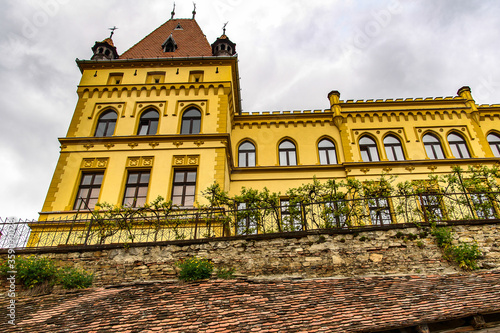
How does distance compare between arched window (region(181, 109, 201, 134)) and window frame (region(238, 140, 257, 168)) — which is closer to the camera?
arched window (region(181, 109, 201, 134))

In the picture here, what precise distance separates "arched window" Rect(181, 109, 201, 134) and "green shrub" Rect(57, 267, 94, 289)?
9124mm

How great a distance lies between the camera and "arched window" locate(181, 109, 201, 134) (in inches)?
704

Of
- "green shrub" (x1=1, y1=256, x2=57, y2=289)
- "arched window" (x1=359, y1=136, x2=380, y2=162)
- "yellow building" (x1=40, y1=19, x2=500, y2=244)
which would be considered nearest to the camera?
"green shrub" (x1=1, y1=256, x2=57, y2=289)

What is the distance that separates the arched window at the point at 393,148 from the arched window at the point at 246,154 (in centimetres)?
799

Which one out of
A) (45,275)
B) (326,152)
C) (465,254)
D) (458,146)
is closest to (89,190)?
(45,275)

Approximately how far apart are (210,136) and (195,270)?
8.30m

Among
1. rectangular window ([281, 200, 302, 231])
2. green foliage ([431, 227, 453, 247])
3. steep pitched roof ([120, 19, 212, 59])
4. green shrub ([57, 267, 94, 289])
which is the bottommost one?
green shrub ([57, 267, 94, 289])

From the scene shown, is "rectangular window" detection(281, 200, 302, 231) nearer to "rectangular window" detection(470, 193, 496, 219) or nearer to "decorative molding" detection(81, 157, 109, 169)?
"rectangular window" detection(470, 193, 496, 219)

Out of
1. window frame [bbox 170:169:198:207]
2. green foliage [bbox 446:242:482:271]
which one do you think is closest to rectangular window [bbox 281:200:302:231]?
green foliage [bbox 446:242:482:271]

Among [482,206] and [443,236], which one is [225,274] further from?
[482,206]

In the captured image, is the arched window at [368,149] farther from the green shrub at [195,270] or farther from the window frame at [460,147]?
the green shrub at [195,270]

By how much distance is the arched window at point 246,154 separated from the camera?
20250mm

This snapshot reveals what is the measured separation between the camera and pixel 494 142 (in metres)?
20.5

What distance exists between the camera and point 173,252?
436 inches
